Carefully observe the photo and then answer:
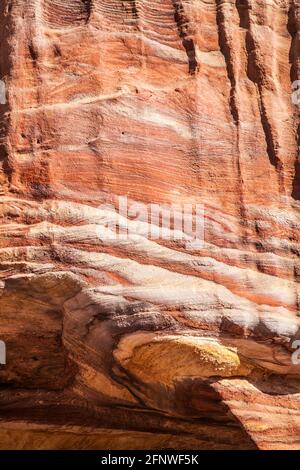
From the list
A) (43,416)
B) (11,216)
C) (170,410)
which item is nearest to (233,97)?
(11,216)

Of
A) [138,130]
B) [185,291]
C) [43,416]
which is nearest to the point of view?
[185,291]

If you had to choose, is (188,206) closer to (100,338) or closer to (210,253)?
(210,253)

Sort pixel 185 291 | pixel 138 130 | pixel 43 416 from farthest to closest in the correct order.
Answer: pixel 43 416
pixel 138 130
pixel 185 291

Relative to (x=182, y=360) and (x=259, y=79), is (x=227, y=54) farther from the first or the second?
(x=182, y=360)

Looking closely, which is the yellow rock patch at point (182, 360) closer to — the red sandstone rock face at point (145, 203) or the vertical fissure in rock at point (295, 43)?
the red sandstone rock face at point (145, 203)

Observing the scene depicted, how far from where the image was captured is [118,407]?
207 inches

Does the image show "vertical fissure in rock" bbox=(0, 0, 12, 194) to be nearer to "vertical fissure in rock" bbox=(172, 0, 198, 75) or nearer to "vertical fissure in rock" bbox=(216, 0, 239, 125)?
"vertical fissure in rock" bbox=(172, 0, 198, 75)

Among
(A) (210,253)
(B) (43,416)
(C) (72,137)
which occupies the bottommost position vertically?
(B) (43,416)

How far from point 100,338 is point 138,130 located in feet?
3.68

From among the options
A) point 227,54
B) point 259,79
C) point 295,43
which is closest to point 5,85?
point 227,54

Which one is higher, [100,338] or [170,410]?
[100,338]

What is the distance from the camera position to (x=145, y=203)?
4.91m

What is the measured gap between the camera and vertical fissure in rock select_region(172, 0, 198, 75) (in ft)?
17.4

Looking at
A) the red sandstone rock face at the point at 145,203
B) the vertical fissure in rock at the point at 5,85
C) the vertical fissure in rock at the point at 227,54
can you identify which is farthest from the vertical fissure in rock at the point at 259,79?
the vertical fissure in rock at the point at 5,85
